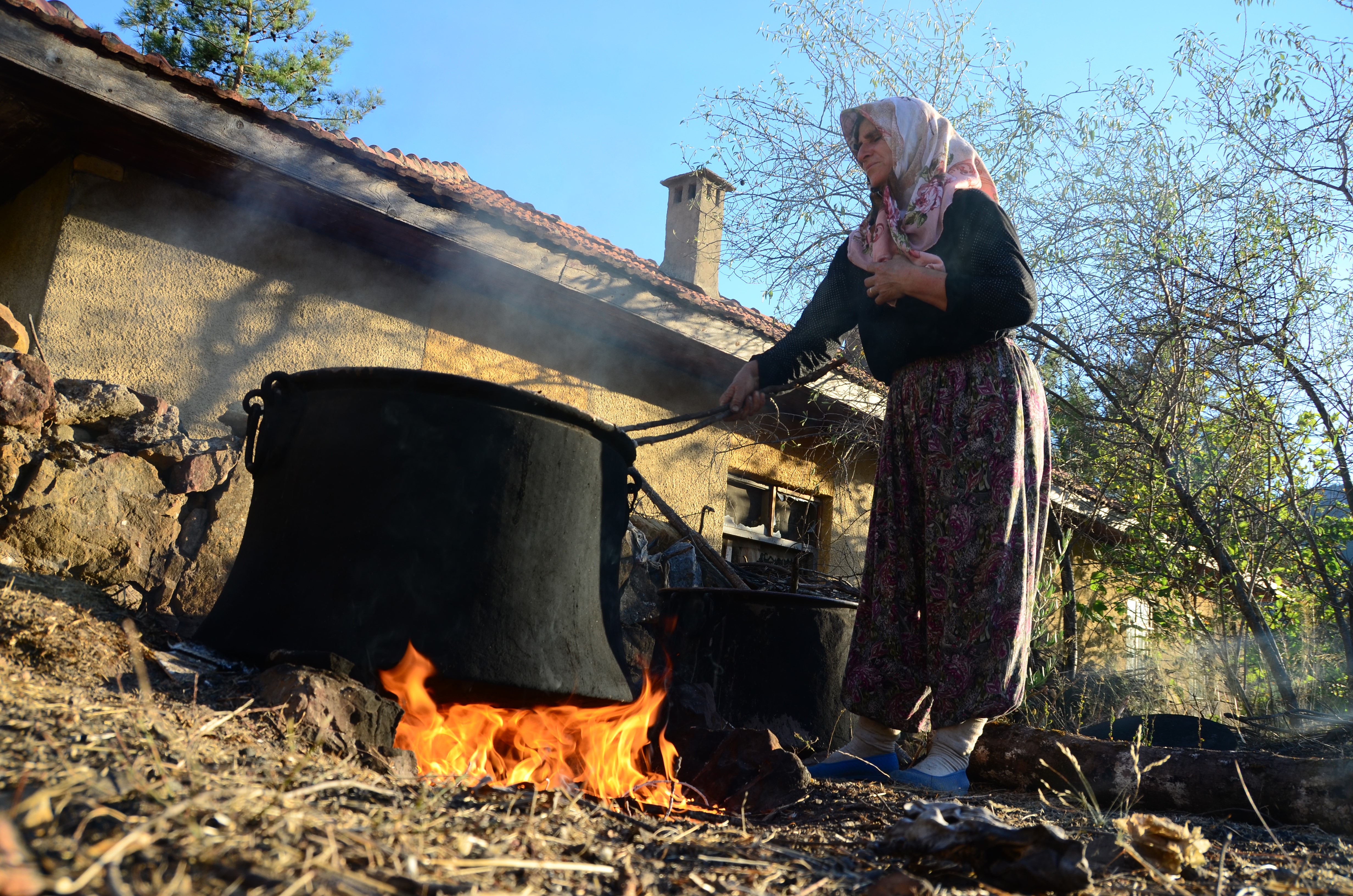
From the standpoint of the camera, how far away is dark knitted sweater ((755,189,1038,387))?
2500mm

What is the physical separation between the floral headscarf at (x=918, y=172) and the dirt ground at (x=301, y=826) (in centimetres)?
175

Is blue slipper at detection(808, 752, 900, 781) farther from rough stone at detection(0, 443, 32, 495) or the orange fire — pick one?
rough stone at detection(0, 443, 32, 495)

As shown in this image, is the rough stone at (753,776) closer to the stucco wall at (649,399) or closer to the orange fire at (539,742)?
the orange fire at (539,742)

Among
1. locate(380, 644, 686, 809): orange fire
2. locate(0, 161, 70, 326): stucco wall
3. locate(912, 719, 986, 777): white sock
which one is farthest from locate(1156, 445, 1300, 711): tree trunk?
locate(0, 161, 70, 326): stucco wall

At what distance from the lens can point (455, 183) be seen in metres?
5.73

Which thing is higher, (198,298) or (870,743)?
(198,298)

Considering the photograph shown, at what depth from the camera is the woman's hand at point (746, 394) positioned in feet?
10.2

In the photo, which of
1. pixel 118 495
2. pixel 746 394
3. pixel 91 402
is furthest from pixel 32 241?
pixel 746 394

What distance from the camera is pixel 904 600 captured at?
269 centimetres

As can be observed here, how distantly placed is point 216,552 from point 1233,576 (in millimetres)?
5685

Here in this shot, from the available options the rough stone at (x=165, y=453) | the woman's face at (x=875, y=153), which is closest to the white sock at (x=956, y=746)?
the woman's face at (x=875, y=153)

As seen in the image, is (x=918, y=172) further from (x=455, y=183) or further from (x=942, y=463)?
(x=455, y=183)

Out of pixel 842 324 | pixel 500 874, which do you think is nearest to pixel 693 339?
pixel 842 324

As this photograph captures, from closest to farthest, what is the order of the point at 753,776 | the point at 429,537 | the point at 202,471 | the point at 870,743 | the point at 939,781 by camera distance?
the point at 429,537 < the point at 753,776 < the point at 939,781 < the point at 870,743 < the point at 202,471
